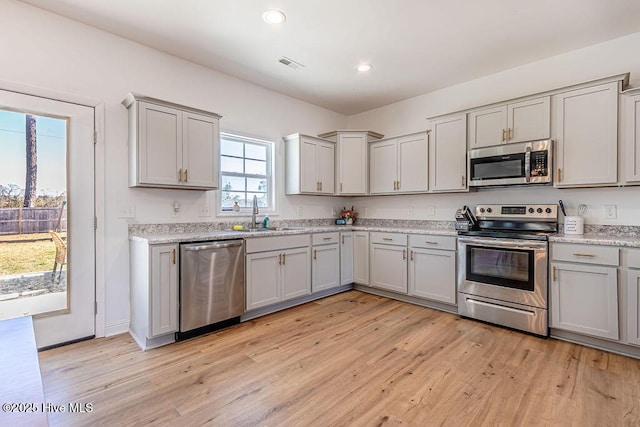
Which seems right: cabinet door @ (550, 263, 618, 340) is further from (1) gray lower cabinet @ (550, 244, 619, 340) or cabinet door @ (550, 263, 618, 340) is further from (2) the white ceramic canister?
(2) the white ceramic canister

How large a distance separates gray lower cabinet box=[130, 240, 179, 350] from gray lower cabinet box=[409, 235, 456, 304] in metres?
2.59

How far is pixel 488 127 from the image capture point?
339 centimetres

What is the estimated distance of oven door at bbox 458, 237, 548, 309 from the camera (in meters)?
2.83

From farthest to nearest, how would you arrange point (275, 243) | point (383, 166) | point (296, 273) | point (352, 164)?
1. point (352, 164)
2. point (383, 166)
3. point (296, 273)
4. point (275, 243)

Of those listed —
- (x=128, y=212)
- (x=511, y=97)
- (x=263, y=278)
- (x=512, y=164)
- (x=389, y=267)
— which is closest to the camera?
(x=128, y=212)

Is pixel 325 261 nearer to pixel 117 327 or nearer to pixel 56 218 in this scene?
pixel 117 327

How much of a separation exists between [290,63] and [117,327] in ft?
10.3

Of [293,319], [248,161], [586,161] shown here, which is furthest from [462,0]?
[293,319]

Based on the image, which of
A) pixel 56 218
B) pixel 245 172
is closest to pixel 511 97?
pixel 245 172

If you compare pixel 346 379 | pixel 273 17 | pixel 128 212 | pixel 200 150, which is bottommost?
pixel 346 379

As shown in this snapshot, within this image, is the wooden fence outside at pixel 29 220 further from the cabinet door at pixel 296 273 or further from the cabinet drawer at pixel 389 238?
the cabinet drawer at pixel 389 238

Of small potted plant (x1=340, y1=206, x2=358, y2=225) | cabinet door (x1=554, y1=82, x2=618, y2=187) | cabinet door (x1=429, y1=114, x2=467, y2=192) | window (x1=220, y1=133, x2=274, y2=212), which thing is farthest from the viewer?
small potted plant (x1=340, y1=206, x2=358, y2=225)

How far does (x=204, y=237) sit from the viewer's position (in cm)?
284

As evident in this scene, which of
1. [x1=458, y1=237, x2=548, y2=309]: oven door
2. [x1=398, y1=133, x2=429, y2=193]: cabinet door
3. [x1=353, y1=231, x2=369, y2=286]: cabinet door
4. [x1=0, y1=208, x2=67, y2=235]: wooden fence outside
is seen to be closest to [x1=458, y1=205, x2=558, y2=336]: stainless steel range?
[x1=458, y1=237, x2=548, y2=309]: oven door
